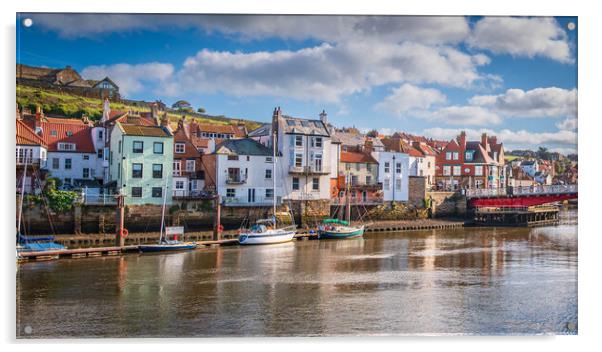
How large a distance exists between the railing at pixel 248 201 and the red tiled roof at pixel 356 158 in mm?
6291

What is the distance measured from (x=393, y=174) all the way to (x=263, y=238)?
12.5 metres

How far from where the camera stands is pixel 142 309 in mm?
10758

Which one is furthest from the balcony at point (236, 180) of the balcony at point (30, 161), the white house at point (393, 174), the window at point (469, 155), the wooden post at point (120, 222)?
the window at point (469, 155)

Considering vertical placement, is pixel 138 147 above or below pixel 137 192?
above

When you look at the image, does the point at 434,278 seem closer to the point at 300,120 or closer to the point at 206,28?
the point at 206,28

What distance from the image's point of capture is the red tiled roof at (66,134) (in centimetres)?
Result: 2141

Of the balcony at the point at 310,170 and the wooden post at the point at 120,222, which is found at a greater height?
the balcony at the point at 310,170

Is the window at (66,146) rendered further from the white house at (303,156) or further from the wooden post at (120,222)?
the white house at (303,156)

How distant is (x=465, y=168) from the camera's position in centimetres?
3803

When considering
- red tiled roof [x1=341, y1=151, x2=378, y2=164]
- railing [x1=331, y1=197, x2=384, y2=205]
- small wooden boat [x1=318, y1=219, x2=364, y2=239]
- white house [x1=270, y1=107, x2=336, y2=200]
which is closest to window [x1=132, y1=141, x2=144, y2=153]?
white house [x1=270, y1=107, x2=336, y2=200]

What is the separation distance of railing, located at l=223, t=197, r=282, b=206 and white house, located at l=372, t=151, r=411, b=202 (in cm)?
749

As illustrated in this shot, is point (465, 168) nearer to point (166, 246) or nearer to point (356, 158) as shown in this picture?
point (356, 158)

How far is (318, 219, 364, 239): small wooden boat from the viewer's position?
23719 millimetres

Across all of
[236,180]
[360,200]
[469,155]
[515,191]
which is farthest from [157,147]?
[469,155]
